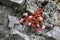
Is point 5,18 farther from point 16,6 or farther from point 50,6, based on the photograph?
point 50,6

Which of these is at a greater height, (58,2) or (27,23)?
(58,2)

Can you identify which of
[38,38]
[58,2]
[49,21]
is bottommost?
[38,38]

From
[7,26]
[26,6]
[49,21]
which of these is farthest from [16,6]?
[49,21]

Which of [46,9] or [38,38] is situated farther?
[46,9]

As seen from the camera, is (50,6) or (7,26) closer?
(7,26)

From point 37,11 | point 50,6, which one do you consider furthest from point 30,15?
point 50,6

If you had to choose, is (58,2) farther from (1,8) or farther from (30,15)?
(1,8)

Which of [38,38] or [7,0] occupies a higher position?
[7,0]

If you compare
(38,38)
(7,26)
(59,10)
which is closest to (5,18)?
(7,26)
